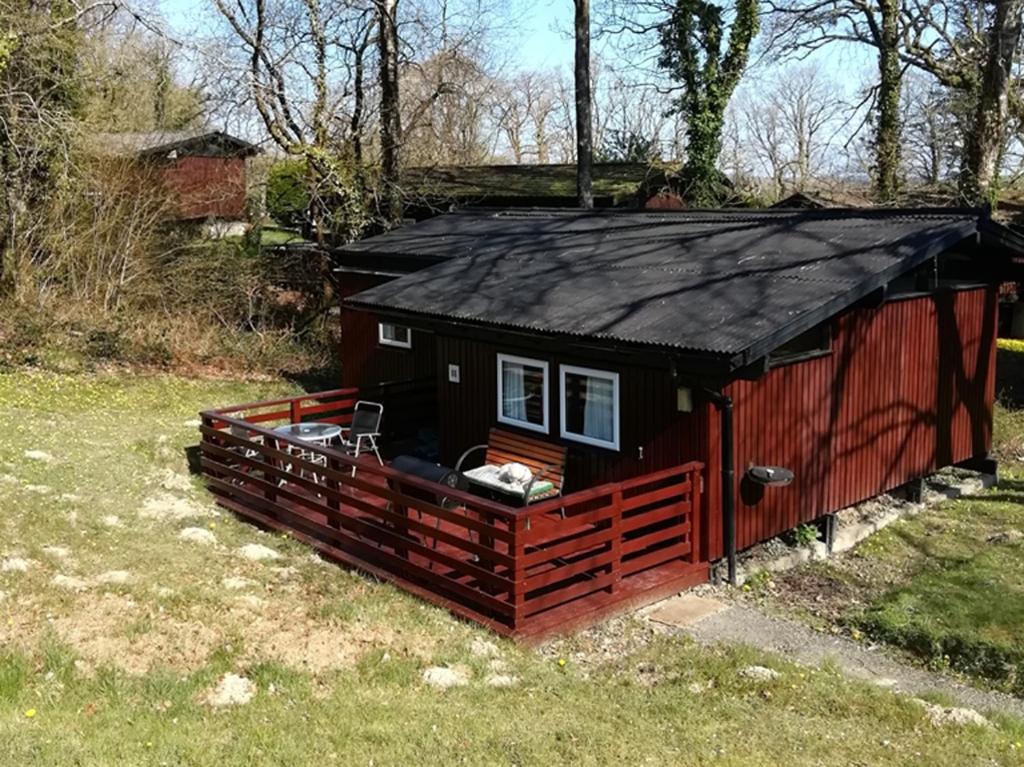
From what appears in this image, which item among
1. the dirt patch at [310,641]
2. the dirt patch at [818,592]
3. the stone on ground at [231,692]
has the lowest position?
the dirt patch at [818,592]

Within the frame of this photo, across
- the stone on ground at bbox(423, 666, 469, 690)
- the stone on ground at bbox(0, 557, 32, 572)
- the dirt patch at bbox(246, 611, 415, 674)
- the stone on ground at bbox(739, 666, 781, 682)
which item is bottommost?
the stone on ground at bbox(739, 666, 781, 682)

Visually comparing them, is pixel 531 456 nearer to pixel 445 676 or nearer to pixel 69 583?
pixel 445 676

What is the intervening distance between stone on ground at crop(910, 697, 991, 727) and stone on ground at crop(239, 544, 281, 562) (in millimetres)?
5708

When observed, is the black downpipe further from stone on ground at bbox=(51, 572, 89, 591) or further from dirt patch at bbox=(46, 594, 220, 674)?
stone on ground at bbox=(51, 572, 89, 591)

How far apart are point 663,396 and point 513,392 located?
6.98ft

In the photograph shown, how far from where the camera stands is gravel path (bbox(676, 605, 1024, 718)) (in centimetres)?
725

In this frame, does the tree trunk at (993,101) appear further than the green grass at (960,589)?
Yes

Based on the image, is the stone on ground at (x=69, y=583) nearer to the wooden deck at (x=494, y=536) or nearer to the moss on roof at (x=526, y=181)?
the wooden deck at (x=494, y=536)

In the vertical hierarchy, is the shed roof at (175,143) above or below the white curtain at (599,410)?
above

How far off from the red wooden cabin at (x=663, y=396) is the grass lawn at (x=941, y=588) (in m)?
0.62

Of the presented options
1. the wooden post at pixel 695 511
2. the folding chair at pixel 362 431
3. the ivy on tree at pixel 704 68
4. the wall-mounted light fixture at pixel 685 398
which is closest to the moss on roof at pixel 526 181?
the ivy on tree at pixel 704 68

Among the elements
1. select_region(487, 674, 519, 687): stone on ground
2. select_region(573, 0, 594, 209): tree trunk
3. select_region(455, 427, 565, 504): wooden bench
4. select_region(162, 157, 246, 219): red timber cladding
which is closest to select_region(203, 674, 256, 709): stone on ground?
select_region(487, 674, 519, 687): stone on ground

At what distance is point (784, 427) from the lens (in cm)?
979

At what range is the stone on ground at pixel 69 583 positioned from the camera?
25.2ft
